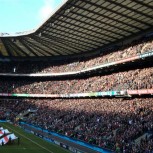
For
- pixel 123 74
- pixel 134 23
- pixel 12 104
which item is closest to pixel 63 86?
pixel 12 104

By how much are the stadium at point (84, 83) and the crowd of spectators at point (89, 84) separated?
17cm

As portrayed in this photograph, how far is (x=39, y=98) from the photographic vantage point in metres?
73.0

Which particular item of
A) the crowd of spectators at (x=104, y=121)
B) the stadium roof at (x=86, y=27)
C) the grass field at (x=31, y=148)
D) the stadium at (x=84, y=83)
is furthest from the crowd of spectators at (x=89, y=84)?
the grass field at (x=31, y=148)


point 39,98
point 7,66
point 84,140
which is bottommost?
point 84,140

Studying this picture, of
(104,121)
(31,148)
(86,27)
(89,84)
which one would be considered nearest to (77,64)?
(89,84)

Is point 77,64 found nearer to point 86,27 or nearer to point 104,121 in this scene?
point 86,27

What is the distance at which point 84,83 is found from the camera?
189 feet

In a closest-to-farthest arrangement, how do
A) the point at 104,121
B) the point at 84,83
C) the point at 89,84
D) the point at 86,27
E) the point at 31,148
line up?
the point at 31,148 < the point at 104,121 < the point at 86,27 < the point at 89,84 < the point at 84,83

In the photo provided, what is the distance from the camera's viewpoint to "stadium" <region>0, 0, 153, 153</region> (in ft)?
115

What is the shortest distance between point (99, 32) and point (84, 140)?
17.2 m

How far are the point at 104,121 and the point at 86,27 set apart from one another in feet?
44.9

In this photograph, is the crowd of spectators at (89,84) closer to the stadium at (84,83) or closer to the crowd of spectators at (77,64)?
the stadium at (84,83)

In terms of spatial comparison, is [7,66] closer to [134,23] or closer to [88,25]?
[88,25]

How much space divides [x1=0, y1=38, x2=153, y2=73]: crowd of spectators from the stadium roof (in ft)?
8.09
